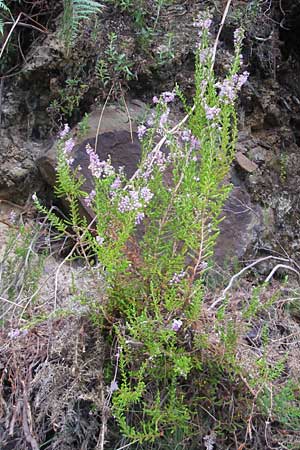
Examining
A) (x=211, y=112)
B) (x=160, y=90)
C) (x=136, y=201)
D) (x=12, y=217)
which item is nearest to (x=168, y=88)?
(x=160, y=90)

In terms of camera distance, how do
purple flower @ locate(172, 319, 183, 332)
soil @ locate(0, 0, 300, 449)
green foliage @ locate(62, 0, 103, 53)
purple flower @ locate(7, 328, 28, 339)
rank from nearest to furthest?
1. purple flower @ locate(172, 319, 183, 332)
2. purple flower @ locate(7, 328, 28, 339)
3. green foliage @ locate(62, 0, 103, 53)
4. soil @ locate(0, 0, 300, 449)

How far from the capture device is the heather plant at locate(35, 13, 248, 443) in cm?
155

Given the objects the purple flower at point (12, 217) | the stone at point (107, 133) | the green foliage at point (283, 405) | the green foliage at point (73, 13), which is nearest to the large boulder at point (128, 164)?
the stone at point (107, 133)

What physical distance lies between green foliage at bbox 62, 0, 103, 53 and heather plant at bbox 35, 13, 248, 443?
631 millimetres

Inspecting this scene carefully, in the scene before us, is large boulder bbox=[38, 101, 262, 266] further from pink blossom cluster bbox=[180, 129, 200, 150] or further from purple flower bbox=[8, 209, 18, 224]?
pink blossom cluster bbox=[180, 129, 200, 150]

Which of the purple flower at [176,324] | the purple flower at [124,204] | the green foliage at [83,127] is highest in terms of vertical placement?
the purple flower at [124,204]

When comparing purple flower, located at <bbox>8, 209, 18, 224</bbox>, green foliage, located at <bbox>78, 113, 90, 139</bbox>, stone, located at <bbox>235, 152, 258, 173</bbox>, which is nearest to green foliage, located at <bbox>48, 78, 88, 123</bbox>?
green foliage, located at <bbox>78, 113, 90, 139</bbox>

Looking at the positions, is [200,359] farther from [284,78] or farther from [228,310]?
[284,78]

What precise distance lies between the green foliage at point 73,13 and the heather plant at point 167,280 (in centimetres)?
63

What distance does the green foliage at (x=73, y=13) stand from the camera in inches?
86.9

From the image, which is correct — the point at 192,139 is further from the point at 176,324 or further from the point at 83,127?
the point at 83,127

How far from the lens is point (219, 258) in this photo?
220 cm

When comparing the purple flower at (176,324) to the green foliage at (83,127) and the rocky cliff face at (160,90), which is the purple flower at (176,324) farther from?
the green foliage at (83,127)

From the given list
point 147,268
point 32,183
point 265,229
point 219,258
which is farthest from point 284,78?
point 147,268
